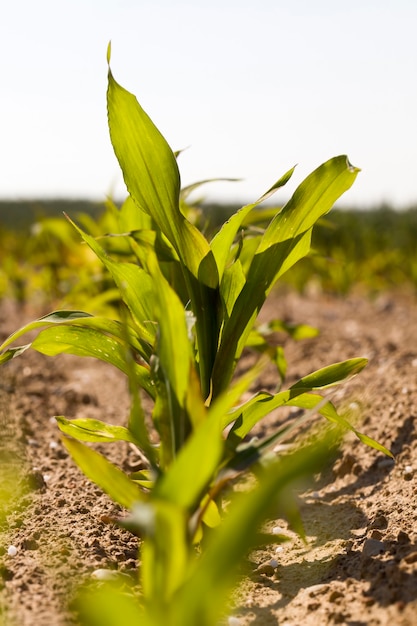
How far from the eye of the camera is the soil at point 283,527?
4.06 feet

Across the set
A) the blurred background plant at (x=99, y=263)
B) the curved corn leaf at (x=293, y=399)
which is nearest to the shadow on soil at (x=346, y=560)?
the curved corn leaf at (x=293, y=399)

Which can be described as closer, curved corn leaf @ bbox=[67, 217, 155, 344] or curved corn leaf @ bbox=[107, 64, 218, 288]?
curved corn leaf @ bbox=[107, 64, 218, 288]

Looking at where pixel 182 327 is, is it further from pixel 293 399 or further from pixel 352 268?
pixel 352 268

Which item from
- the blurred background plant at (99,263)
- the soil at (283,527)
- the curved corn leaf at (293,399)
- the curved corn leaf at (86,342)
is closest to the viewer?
the soil at (283,527)

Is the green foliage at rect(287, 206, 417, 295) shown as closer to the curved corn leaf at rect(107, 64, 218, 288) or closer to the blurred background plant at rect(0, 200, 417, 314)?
the blurred background plant at rect(0, 200, 417, 314)

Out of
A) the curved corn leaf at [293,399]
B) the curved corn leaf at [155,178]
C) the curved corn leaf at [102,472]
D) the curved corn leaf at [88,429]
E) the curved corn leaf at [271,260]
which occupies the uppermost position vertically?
the curved corn leaf at [155,178]

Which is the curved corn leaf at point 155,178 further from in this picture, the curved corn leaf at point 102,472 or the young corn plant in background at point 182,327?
the curved corn leaf at point 102,472

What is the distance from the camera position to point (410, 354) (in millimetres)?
3469

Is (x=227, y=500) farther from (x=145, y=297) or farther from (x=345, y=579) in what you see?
(x=145, y=297)

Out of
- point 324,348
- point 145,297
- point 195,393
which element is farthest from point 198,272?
point 324,348

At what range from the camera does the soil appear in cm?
124

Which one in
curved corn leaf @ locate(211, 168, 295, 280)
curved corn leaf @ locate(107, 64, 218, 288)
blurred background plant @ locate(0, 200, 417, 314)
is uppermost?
blurred background plant @ locate(0, 200, 417, 314)

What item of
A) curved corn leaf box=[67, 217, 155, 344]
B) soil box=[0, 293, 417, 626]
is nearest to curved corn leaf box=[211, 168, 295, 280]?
curved corn leaf box=[67, 217, 155, 344]

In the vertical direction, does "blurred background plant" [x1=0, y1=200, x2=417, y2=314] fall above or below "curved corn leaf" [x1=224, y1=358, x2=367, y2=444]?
above
